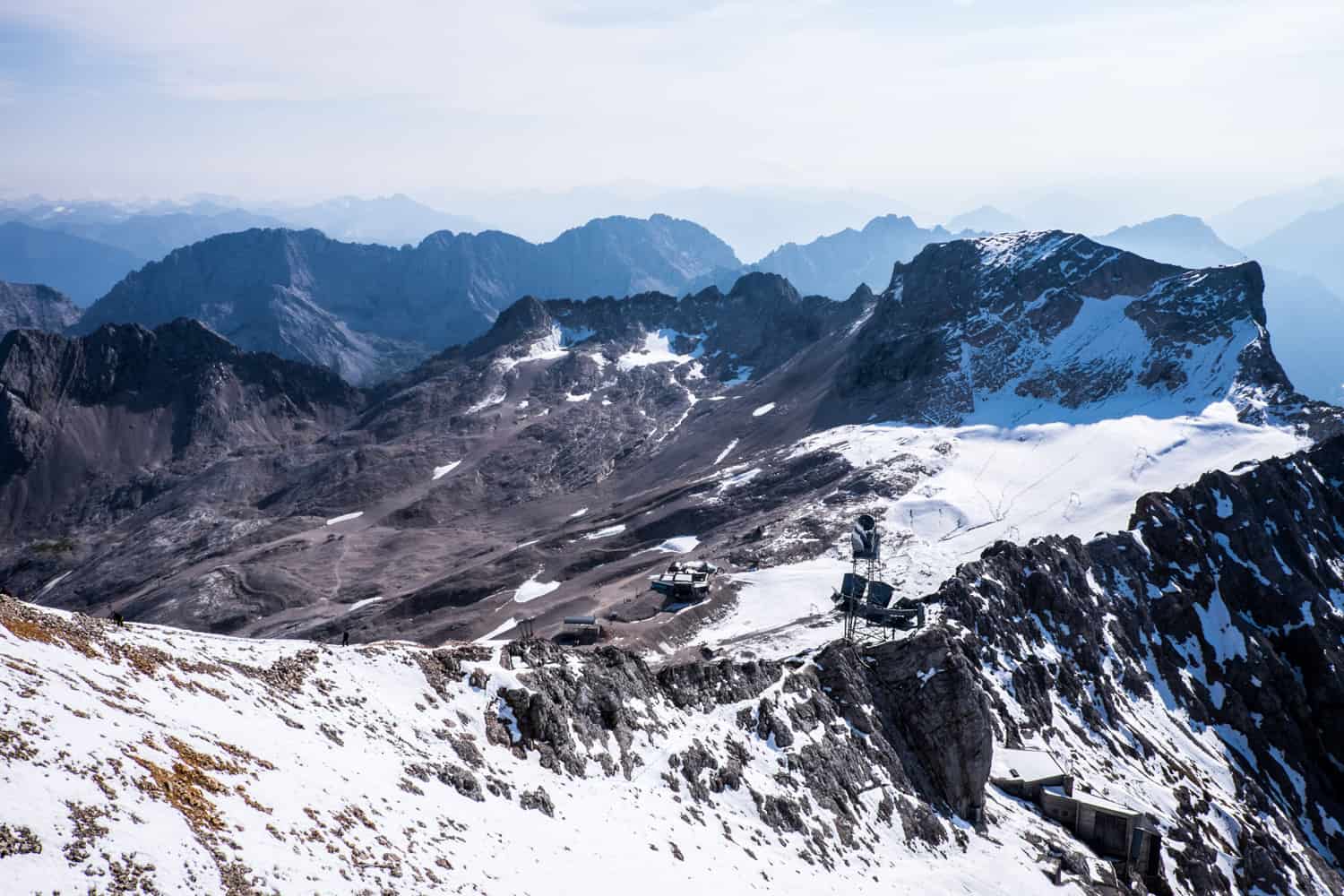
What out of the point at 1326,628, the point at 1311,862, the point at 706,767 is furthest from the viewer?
the point at 1326,628

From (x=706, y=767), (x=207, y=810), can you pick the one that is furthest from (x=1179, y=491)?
(x=207, y=810)

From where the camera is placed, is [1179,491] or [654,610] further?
[1179,491]

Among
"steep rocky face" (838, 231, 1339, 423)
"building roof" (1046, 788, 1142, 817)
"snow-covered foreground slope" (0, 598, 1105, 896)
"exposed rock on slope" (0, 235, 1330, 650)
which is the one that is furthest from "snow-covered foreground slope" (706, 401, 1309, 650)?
"snow-covered foreground slope" (0, 598, 1105, 896)

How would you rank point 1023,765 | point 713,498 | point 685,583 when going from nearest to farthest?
1. point 1023,765
2. point 685,583
3. point 713,498

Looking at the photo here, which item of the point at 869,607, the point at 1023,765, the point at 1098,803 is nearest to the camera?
the point at 1098,803

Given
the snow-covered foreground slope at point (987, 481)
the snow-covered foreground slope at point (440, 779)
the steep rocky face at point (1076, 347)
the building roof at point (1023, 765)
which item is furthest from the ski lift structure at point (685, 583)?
the steep rocky face at point (1076, 347)

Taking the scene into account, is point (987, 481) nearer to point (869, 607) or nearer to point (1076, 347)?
point (1076, 347)

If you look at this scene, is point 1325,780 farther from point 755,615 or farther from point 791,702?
point 791,702

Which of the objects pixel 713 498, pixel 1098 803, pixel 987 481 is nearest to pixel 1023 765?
pixel 1098 803
